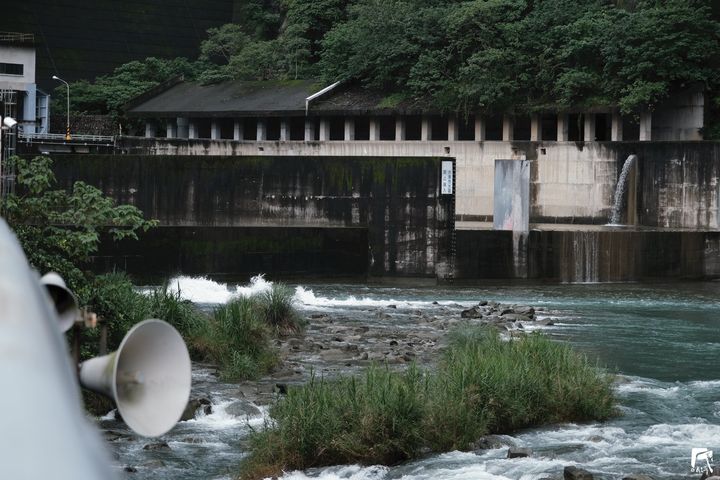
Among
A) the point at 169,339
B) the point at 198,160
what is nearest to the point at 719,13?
the point at 198,160

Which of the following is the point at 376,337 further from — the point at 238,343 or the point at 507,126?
the point at 507,126

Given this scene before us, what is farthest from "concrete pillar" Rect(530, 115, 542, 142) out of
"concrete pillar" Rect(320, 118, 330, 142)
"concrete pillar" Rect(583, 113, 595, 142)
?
"concrete pillar" Rect(320, 118, 330, 142)

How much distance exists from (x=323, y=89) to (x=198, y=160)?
1243 cm

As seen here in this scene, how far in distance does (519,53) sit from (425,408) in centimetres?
3017

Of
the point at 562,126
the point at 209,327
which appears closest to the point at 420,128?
the point at 562,126

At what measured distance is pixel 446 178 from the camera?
2825 centimetres

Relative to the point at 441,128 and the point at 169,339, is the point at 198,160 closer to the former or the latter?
the point at 441,128

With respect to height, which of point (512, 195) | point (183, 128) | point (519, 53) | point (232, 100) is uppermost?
point (519, 53)

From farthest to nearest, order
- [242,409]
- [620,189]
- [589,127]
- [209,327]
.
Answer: [589,127]
[620,189]
[209,327]
[242,409]

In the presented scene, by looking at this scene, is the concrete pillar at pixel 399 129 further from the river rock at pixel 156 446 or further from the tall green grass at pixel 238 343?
the river rock at pixel 156 446

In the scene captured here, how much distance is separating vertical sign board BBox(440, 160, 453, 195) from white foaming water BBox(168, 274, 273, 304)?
539 cm

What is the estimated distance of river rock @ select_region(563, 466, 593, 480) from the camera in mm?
8484

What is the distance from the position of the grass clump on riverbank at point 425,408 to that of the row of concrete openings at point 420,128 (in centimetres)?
2641

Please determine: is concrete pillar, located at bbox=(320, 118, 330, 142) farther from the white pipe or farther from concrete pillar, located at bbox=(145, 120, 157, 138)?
the white pipe
